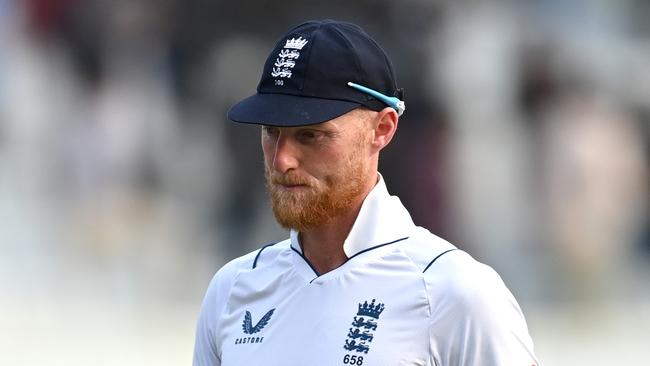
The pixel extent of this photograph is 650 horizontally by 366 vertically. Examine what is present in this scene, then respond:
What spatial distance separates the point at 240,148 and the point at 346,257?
6.58m

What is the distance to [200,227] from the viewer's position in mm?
9734

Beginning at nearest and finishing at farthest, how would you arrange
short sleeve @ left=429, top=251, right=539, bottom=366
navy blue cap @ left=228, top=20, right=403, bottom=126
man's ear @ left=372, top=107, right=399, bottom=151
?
short sleeve @ left=429, top=251, right=539, bottom=366, navy blue cap @ left=228, top=20, right=403, bottom=126, man's ear @ left=372, top=107, right=399, bottom=151

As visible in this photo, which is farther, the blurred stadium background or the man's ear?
the blurred stadium background

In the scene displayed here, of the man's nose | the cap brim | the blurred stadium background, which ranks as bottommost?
the blurred stadium background

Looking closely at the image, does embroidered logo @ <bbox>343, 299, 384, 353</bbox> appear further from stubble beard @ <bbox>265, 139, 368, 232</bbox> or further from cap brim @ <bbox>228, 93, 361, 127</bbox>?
cap brim @ <bbox>228, 93, 361, 127</bbox>

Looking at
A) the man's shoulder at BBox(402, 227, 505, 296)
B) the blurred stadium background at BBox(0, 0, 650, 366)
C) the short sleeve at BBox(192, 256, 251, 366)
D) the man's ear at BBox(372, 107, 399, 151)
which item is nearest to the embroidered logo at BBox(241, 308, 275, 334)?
the short sleeve at BBox(192, 256, 251, 366)

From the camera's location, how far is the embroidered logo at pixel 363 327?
2.85m

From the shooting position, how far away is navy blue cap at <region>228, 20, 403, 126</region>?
2893 millimetres

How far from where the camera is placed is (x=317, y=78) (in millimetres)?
2943

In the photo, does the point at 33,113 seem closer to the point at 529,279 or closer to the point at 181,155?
the point at 181,155

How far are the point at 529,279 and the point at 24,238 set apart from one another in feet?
12.1

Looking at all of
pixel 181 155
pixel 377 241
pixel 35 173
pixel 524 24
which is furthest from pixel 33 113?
pixel 377 241

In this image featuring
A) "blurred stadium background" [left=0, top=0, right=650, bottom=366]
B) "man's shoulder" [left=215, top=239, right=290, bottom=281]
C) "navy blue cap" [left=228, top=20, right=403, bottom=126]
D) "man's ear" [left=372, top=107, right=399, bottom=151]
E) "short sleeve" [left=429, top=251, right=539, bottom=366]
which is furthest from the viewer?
"blurred stadium background" [left=0, top=0, right=650, bottom=366]

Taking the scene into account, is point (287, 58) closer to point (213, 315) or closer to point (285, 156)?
point (285, 156)
